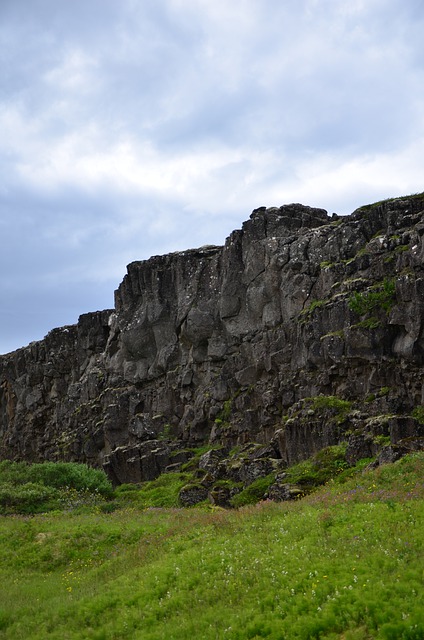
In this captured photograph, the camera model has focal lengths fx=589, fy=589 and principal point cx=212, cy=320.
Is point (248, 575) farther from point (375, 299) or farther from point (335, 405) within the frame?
point (375, 299)

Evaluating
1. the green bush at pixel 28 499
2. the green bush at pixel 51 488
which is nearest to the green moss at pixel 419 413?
the green bush at pixel 51 488

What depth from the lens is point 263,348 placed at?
209 feet

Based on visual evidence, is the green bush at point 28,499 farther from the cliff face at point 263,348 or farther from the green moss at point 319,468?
the green moss at point 319,468

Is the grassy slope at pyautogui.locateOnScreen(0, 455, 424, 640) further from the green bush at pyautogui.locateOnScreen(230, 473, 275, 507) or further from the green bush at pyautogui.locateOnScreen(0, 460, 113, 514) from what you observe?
the green bush at pyautogui.locateOnScreen(0, 460, 113, 514)

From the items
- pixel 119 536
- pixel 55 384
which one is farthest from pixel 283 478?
pixel 55 384

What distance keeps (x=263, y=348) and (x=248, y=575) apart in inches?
1698

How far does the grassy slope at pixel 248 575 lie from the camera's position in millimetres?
17250

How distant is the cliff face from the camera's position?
47969 millimetres

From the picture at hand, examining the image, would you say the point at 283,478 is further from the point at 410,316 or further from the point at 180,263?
the point at 180,263

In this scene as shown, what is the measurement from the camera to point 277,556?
22.1m

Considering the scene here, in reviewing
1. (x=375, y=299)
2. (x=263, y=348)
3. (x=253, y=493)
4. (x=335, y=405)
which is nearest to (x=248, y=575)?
(x=253, y=493)

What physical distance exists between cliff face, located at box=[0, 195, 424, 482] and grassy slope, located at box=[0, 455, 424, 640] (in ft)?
46.2

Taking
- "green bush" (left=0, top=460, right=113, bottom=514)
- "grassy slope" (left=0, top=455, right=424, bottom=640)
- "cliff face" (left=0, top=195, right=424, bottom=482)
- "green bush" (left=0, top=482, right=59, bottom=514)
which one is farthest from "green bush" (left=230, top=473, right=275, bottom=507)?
"green bush" (left=0, top=482, right=59, bottom=514)

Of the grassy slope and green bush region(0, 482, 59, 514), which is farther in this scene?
green bush region(0, 482, 59, 514)
